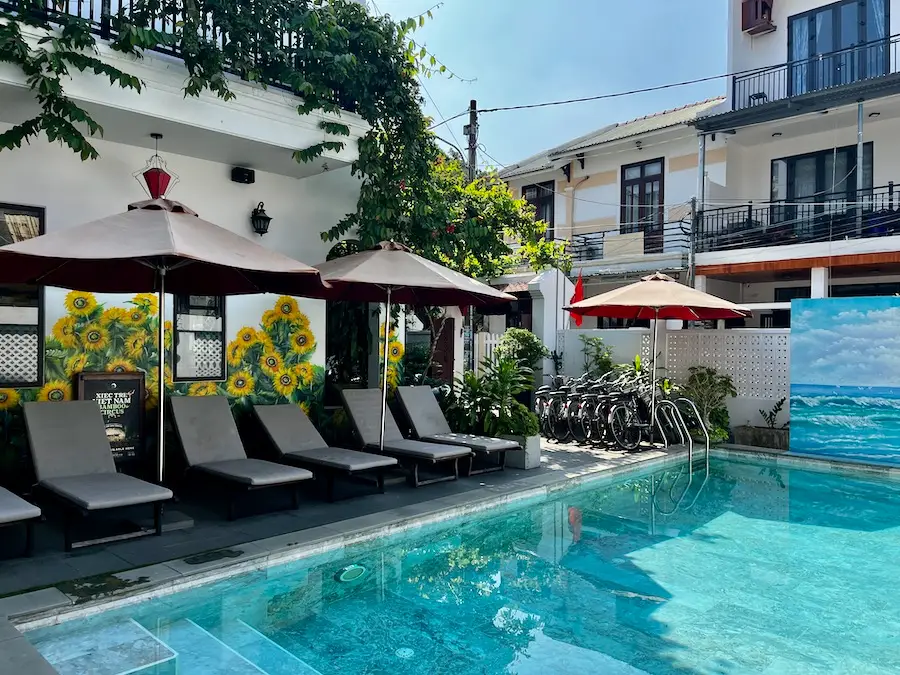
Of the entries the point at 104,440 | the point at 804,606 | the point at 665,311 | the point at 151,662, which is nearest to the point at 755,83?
the point at 665,311

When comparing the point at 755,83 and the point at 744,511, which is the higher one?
the point at 755,83

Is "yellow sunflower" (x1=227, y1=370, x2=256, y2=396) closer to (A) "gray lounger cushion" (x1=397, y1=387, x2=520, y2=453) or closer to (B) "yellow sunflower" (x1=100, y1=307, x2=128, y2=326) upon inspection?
(B) "yellow sunflower" (x1=100, y1=307, x2=128, y2=326)

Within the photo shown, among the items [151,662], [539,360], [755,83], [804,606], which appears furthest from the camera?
[755,83]

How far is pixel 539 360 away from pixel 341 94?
301 inches

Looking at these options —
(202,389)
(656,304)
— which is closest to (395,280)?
(202,389)

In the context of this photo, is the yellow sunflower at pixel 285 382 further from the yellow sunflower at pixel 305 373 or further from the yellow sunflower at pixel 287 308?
the yellow sunflower at pixel 287 308

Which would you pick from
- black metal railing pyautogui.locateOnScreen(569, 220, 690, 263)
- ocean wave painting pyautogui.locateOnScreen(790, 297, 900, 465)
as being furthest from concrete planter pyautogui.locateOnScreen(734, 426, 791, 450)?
black metal railing pyautogui.locateOnScreen(569, 220, 690, 263)

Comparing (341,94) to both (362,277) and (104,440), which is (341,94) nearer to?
(362,277)

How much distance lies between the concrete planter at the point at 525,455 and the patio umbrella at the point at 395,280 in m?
1.89

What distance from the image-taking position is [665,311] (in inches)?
456

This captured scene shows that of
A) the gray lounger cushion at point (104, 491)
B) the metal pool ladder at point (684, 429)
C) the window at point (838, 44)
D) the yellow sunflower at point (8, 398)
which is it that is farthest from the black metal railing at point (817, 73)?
the yellow sunflower at point (8, 398)

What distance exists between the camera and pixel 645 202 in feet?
68.2

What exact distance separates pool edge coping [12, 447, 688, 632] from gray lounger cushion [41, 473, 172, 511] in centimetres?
57

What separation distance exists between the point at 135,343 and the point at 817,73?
17.6 meters
